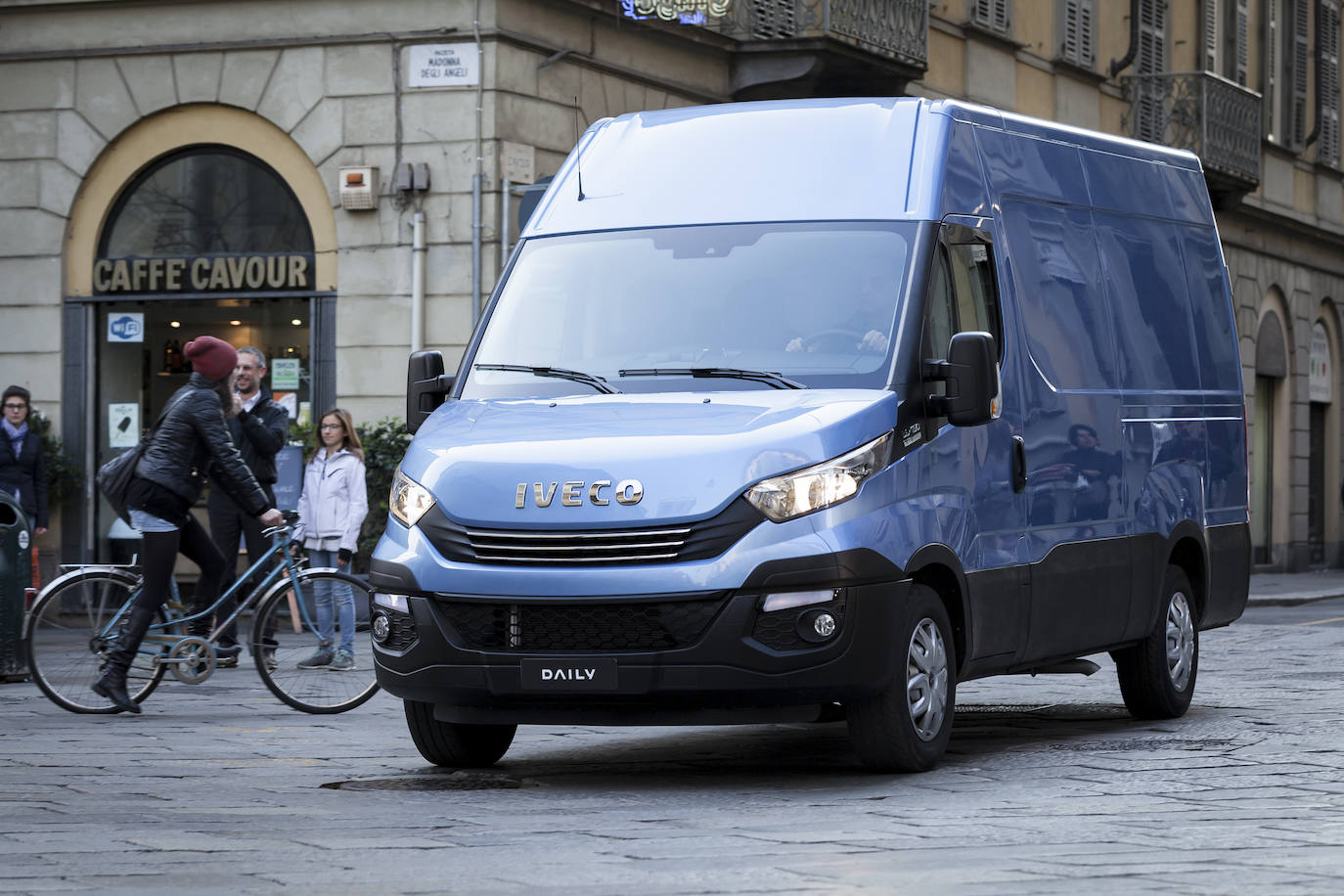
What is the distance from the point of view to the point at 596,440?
8.04 meters

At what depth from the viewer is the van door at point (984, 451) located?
28.8 ft

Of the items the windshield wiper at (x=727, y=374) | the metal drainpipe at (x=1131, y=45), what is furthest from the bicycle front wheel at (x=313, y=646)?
the metal drainpipe at (x=1131, y=45)

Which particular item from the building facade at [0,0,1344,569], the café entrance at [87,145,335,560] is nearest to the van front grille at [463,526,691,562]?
the building facade at [0,0,1344,569]

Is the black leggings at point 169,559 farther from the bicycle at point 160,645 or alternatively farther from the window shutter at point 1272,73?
the window shutter at point 1272,73

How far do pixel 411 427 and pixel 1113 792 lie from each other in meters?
3.12

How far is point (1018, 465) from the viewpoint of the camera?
9.32 metres

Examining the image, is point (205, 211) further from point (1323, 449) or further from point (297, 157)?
point (1323, 449)

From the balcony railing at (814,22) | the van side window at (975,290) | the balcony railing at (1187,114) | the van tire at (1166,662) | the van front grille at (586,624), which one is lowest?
the van tire at (1166,662)

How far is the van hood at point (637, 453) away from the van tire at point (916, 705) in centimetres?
72

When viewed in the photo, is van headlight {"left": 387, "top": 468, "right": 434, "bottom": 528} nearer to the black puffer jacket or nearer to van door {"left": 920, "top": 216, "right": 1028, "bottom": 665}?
van door {"left": 920, "top": 216, "right": 1028, "bottom": 665}

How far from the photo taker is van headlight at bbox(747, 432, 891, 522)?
25.7 ft

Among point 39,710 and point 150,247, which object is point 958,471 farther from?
point 150,247

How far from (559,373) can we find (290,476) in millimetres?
10087

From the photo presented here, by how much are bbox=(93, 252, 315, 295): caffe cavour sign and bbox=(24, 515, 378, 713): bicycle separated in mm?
7711
